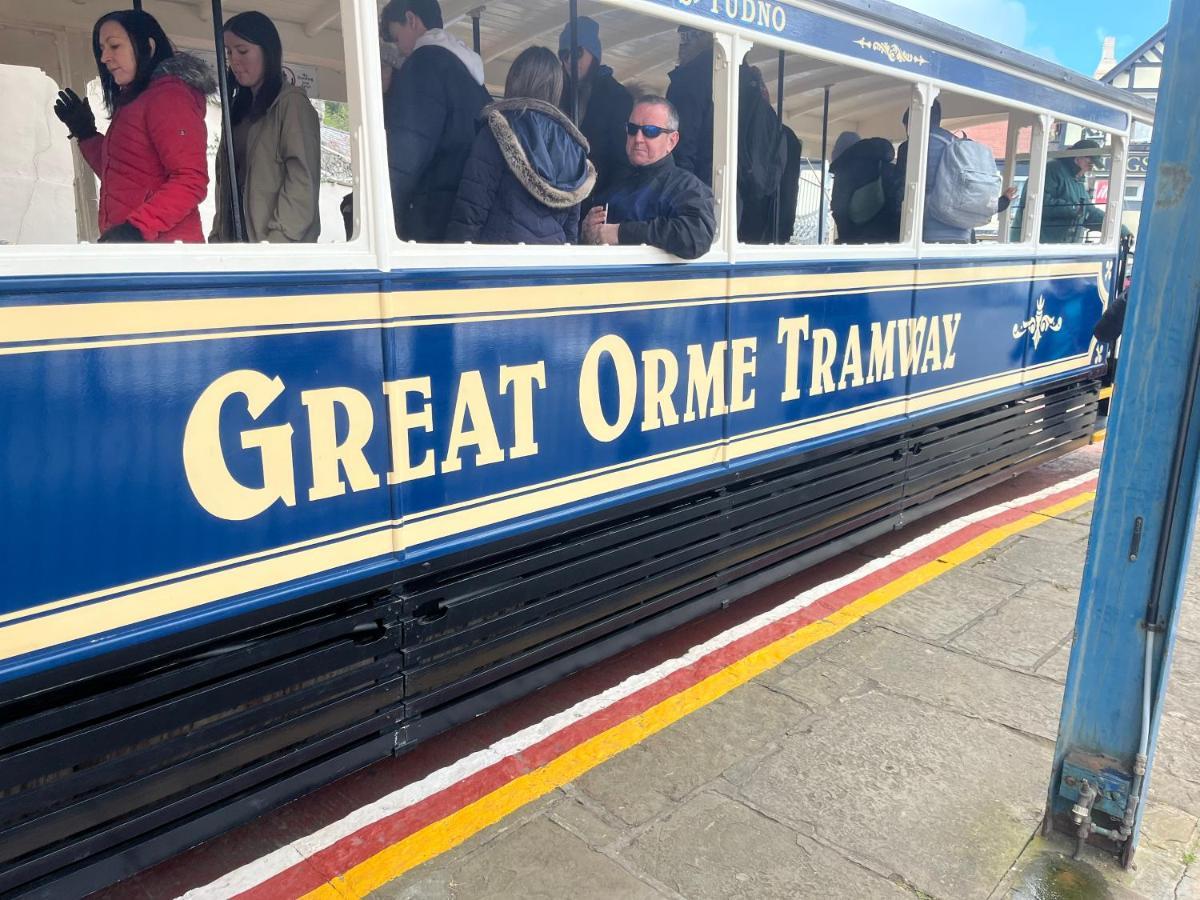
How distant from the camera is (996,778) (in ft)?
9.86

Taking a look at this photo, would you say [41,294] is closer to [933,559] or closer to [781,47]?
[781,47]

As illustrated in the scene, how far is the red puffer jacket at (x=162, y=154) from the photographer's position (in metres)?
2.71

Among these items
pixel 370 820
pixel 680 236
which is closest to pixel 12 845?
pixel 370 820

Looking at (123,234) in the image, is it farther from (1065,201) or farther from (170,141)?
(1065,201)

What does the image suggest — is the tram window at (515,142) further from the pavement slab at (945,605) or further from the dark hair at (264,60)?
the pavement slab at (945,605)

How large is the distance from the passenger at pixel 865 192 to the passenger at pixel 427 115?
260 centimetres

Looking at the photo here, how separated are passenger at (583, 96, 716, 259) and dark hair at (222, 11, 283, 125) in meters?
1.20

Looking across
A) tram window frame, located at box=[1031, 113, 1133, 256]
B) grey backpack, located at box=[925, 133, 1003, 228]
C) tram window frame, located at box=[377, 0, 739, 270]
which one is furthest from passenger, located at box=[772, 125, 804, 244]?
tram window frame, located at box=[1031, 113, 1133, 256]

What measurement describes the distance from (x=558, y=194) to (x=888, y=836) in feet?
7.53

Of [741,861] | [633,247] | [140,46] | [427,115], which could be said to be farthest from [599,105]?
[741,861]

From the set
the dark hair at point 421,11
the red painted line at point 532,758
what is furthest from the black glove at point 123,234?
the red painted line at point 532,758

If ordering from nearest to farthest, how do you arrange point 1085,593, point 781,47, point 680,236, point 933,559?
point 1085,593
point 680,236
point 781,47
point 933,559

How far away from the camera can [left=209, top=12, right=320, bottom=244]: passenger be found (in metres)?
3.00

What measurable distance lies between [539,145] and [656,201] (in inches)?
24.5
